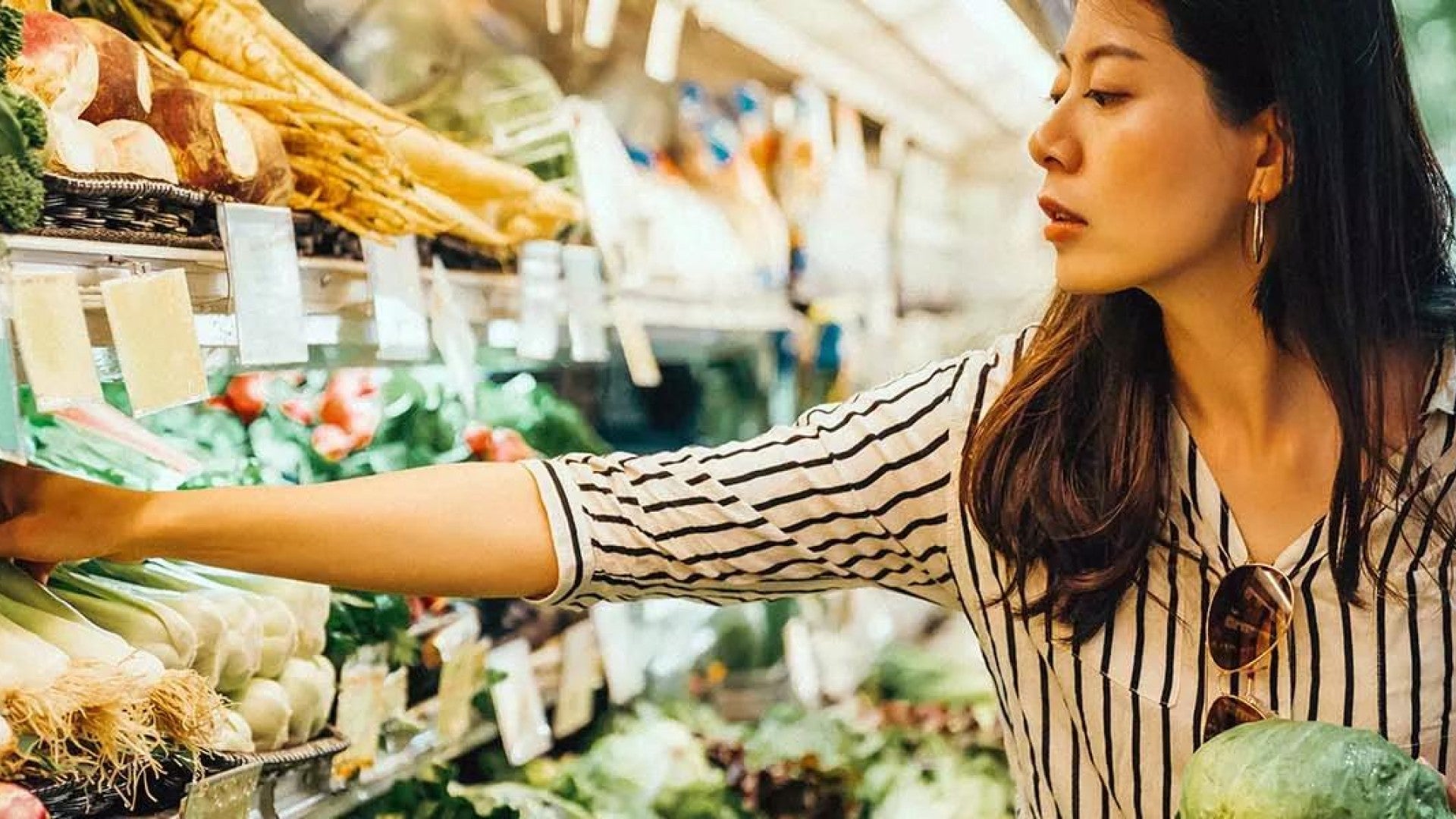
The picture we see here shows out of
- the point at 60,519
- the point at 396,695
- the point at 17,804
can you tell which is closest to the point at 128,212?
the point at 60,519

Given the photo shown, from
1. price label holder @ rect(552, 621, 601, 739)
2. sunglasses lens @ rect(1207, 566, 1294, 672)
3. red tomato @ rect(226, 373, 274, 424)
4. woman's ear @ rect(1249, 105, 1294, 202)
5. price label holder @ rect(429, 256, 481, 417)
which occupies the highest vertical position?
woman's ear @ rect(1249, 105, 1294, 202)

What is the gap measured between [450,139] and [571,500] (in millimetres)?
1035

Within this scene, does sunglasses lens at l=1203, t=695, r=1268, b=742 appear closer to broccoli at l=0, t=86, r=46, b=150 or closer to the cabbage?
the cabbage

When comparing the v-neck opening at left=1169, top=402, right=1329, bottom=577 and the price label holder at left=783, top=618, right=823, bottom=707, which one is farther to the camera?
the price label holder at left=783, top=618, right=823, bottom=707

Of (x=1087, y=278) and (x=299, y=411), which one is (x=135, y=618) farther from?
(x=1087, y=278)

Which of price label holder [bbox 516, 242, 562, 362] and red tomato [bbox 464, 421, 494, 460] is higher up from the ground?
price label holder [bbox 516, 242, 562, 362]

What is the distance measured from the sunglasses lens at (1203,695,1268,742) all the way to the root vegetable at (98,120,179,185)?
45.1 inches

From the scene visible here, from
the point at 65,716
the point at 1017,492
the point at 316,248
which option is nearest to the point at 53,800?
the point at 65,716

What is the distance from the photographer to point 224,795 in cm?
134

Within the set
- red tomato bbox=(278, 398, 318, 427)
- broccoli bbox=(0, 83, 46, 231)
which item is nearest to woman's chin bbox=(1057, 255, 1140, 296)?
broccoli bbox=(0, 83, 46, 231)

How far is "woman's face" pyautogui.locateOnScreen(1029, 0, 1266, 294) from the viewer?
133cm

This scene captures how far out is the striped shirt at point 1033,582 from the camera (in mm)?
1396

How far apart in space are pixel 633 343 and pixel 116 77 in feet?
4.27

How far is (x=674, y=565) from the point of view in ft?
4.96
